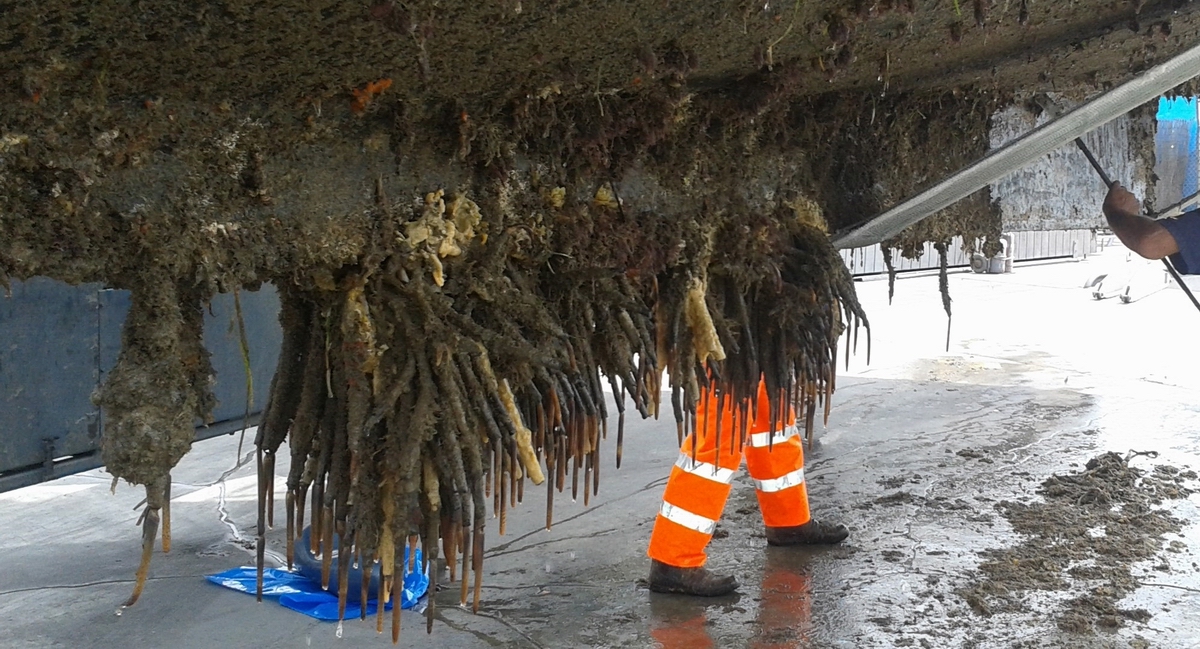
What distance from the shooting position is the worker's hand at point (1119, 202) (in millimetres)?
2982

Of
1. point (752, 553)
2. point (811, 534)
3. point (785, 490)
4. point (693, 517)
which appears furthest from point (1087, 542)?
point (693, 517)

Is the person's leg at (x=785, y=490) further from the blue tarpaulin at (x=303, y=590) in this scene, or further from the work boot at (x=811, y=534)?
the blue tarpaulin at (x=303, y=590)

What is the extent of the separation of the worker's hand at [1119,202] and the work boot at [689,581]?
1708 mm

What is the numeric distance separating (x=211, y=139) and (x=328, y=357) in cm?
36

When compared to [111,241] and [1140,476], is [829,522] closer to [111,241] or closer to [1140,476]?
[1140,476]

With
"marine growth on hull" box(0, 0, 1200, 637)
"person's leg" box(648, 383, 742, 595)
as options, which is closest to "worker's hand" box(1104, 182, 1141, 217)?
"marine growth on hull" box(0, 0, 1200, 637)

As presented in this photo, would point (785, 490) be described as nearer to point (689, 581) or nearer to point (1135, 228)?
point (689, 581)

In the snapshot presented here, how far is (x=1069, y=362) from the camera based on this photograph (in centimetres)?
751

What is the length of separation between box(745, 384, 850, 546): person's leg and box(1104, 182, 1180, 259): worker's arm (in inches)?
48.8

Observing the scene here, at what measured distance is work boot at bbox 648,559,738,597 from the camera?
3016 mm

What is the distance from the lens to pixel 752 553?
348cm

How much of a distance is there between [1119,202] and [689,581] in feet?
6.03

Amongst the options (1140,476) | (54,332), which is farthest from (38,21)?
(1140,476)

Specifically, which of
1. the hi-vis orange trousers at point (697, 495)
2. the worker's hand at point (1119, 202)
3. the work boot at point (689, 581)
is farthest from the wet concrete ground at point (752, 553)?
the worker's hand at point (1119, 202)
